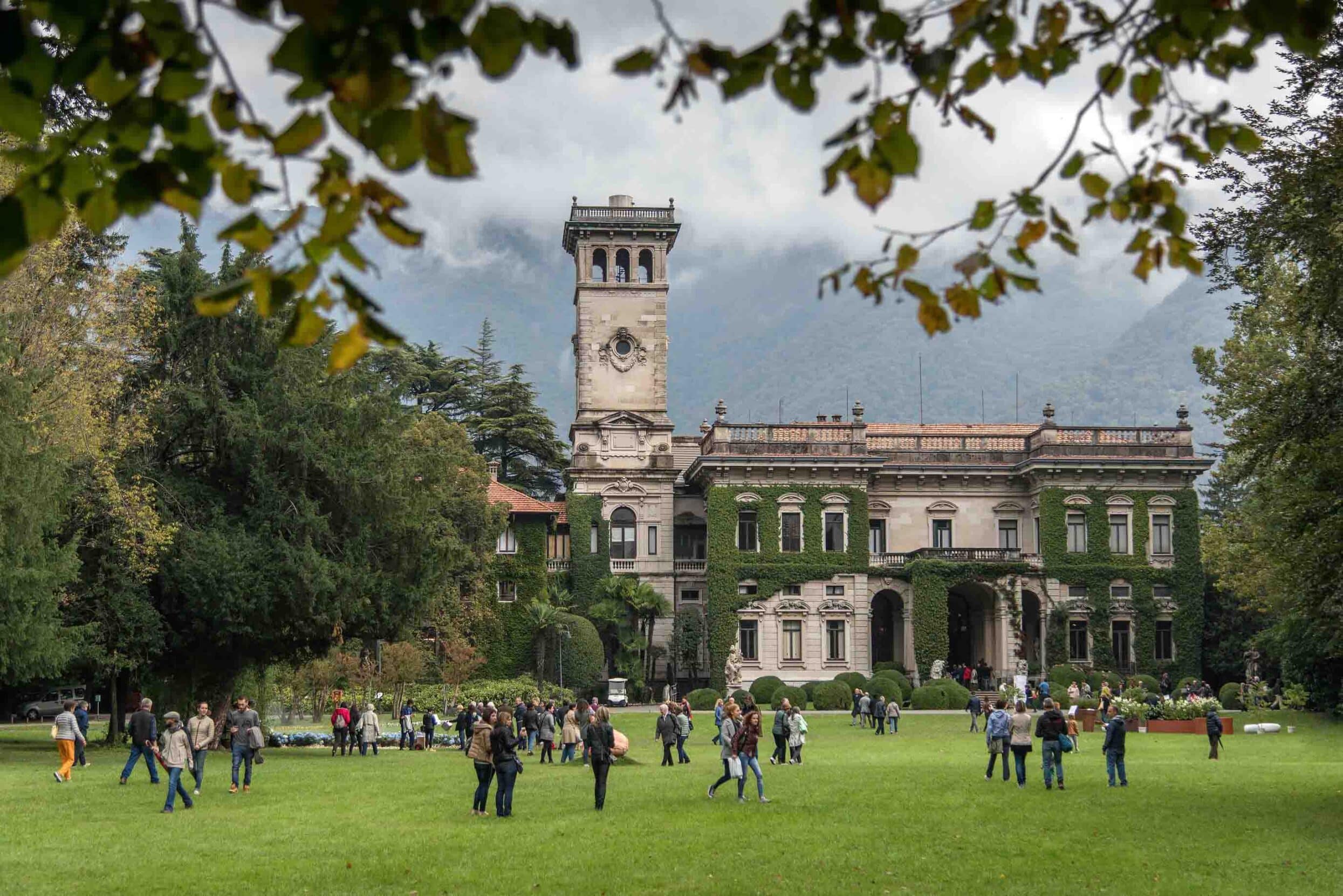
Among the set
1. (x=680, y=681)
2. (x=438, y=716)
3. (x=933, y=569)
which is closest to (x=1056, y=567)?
(x=933, y=569)

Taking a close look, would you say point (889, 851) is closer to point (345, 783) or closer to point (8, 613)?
point (345, 783)

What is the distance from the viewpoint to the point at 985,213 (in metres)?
6.10

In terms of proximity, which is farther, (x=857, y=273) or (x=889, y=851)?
(x=889, y=851)

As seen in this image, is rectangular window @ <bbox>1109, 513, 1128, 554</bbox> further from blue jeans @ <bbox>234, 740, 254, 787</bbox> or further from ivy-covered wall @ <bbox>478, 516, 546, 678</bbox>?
blue jeans @ <bbox>234, 740, 254, 787</bbox>

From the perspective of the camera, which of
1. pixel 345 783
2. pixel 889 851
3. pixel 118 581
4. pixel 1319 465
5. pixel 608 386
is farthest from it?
pixel 608 386

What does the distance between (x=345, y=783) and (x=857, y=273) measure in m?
Answer: 21.3

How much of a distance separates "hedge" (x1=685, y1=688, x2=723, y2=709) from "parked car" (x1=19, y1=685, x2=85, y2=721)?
2435 cm

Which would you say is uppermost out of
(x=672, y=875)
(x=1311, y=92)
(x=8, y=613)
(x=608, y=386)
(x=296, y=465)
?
(x=608, y=386)

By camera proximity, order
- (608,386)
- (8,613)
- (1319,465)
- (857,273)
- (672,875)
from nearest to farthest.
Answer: (857,273)
(672,875)
(1319,465)
(8,613)
(608,386)

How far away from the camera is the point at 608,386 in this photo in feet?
216

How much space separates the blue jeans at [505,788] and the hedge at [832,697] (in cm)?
3527

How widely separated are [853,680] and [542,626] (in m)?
12.3

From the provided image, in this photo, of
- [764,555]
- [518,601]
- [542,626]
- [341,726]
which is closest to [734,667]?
[764,555]

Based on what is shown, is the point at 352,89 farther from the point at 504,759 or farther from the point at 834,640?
the point at 834,640
